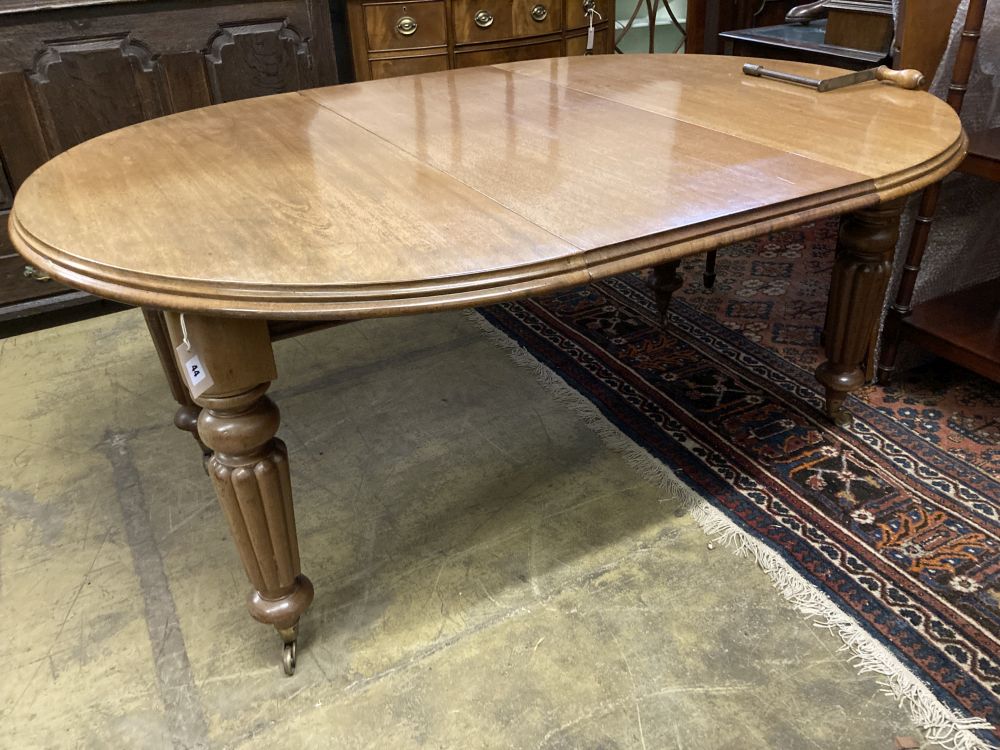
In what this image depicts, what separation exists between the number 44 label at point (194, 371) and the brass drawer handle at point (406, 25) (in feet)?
5.43

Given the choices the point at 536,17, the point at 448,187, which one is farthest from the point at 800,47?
the point at 448,187

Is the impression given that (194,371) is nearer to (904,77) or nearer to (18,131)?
(904,77)

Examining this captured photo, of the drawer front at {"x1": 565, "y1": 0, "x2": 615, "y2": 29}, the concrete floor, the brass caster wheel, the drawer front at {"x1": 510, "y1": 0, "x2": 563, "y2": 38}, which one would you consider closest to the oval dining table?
the brass caster wheel

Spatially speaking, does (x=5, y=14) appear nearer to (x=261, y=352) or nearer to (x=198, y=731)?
(x=261, y=352)

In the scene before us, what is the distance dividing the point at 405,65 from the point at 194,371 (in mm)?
1693

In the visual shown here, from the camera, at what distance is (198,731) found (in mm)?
1094

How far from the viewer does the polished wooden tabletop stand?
2.83ft

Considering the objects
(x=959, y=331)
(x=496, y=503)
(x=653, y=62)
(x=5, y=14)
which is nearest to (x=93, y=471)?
(x=496, y=503)

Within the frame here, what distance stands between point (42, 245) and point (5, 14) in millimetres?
1327

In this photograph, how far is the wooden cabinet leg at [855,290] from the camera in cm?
140

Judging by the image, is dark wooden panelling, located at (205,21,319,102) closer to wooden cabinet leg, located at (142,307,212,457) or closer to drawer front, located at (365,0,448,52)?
drawer front, located at (365,0,448,52)

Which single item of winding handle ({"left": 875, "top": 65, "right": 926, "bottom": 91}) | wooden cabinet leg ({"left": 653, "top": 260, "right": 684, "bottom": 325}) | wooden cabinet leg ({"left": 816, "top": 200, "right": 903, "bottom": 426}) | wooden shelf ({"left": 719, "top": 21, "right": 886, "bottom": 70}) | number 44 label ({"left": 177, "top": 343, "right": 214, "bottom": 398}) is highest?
winding handle ({"left": 875, "top": 65, "right": 926, "bottom": 91})

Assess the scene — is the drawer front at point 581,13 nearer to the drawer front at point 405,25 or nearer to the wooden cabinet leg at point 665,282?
the drawer front at point 405,25

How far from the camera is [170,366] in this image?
1.46 metres
